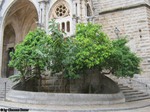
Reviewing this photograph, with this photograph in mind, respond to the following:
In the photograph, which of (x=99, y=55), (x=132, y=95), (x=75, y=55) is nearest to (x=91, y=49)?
(x=99, y=55)

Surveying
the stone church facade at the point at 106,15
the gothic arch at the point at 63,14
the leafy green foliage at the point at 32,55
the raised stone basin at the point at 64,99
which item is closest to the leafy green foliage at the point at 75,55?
the leafy green foliage at the point at 32,55

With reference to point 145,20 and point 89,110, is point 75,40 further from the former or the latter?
point 145,20

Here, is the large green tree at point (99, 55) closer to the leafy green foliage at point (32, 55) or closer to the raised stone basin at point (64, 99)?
the raised stone basin at point (64, 99)

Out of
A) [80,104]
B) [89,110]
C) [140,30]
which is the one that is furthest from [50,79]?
[140,30]

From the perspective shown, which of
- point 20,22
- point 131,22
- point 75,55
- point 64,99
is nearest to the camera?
point 64,99

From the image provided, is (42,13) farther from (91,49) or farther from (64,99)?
(64,99)

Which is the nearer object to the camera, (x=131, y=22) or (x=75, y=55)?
(x=75, y=55)

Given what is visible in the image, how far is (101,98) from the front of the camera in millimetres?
10266

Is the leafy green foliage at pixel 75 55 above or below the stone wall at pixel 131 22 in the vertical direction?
below

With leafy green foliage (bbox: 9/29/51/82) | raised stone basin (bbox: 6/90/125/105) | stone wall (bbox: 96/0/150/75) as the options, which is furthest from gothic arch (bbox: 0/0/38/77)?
raised stone basin (bbox: 6/90/125/105)

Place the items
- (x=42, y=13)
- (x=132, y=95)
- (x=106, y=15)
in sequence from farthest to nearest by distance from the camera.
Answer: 1. (x=106, y=15)
2. (x=42, y=13)
3. (x=132, y=95)

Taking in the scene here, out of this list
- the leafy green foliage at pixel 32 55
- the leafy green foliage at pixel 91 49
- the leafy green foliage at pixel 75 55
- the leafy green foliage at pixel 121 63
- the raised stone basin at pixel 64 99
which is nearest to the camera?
the raised stone basin at pixel 64 99

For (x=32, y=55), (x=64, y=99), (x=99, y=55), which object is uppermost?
(x=32, y=55)

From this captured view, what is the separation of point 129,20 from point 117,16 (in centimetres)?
128
